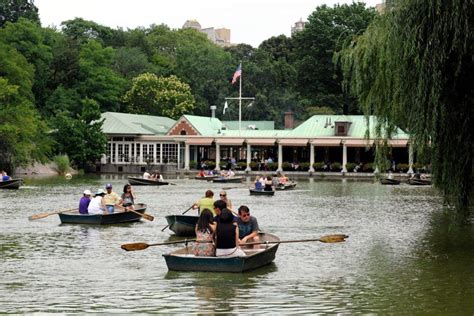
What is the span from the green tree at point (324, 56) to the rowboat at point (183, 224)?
6217cm

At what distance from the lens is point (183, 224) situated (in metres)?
23.7

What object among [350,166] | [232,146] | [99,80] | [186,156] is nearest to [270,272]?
[350,166]

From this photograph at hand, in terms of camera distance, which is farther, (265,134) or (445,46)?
(265,134)

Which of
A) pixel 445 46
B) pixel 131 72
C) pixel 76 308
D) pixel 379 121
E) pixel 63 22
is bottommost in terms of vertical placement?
pixel 76 308

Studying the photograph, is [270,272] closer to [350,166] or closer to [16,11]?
[350,166]

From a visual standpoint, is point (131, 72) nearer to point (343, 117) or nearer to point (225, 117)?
point (225, 117)

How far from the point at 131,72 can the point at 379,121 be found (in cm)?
8042

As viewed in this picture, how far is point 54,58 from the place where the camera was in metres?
86.0

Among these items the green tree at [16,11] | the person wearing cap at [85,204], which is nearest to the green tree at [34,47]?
the green tree at [16,11]

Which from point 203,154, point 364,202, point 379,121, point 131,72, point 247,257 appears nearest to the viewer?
point 247,257

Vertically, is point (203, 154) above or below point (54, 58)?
below

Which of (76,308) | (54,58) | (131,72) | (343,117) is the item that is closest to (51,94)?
(54,58)

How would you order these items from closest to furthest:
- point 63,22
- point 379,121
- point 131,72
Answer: point 379,121
point 131,72
point 63,22

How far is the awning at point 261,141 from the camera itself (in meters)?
74.6
